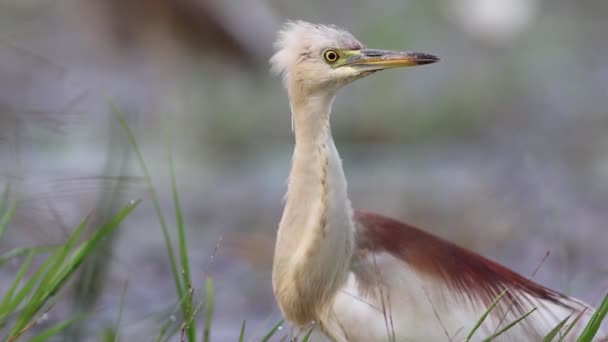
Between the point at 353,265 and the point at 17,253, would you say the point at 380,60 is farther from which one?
the point at 17,253

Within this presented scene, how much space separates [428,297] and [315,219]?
245 mm

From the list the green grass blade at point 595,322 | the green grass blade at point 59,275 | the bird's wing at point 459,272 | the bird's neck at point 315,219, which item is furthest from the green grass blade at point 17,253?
the green grass blade at point 595,322

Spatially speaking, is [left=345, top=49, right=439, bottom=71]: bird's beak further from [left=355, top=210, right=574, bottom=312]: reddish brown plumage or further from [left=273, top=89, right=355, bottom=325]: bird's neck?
[left=355, top=210, right=574, bottom=312]: reddish brown plumage

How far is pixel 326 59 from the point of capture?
2.04 metres

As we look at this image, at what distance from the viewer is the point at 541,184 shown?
13.3 feet

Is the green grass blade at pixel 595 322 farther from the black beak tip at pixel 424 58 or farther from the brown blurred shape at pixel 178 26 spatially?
the brown blurred shape at pixel 178 26

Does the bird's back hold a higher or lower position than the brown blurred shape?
lower

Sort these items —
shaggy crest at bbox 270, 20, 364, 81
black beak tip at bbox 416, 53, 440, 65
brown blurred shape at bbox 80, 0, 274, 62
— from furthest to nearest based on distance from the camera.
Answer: brown blurred shape at bbox 80, 0, 274, 62 < shaggy crest at bbox 270, 20, 364, 81 < black beak tip at bbox 416, 53, 440, 65

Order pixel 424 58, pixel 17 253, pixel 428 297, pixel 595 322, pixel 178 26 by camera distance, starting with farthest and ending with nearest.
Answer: pixel 178 26 < pixel 428 297 < pixel 424 58 < pixel 17 253 < pixel 595 322

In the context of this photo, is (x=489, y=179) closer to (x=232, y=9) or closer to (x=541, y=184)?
(x=541, y=184)

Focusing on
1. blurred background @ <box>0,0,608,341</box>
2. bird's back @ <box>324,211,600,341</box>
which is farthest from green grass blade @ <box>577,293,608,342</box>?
blurred background @ <box>0,0,608,341</box>

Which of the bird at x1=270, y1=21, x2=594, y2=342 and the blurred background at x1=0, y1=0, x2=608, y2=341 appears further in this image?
the blurred background at x1=0, y1=0, x2=608, y2=341

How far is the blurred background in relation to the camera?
12.9 feet

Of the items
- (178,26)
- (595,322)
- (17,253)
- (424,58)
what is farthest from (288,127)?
(595,322)
